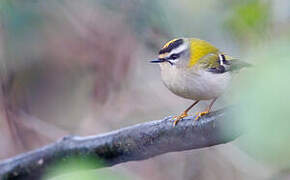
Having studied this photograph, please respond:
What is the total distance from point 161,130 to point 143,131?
0.41ft

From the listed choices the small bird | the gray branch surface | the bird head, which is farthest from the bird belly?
the gray branch surface

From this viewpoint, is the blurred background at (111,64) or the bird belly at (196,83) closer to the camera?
the bird belly at (196,83)

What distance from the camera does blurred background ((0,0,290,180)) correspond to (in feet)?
11.3

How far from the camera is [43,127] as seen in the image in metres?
4.67

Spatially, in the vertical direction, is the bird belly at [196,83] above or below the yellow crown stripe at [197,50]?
below

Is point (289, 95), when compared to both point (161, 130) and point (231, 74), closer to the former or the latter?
point (161, 130)

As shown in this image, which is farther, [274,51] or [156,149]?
[156,149]

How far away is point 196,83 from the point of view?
2662 mm

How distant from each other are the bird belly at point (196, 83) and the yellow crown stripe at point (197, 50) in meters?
0.14

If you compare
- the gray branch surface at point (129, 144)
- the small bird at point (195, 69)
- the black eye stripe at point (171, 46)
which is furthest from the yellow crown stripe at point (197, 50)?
the gray branch surface at point (129, 144)

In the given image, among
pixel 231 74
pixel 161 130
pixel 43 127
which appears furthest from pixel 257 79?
pixel 43 127

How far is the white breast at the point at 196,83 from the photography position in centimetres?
264

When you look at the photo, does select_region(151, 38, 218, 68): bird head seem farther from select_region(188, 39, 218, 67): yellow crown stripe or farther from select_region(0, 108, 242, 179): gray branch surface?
select_region(0, 108, 242, 179): gray branch surface

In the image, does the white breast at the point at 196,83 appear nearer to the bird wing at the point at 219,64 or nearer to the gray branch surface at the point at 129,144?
the bird wing at the point at 219,64
